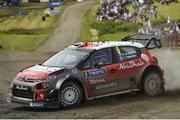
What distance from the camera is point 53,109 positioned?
1208cm

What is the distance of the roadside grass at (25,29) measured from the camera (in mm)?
34000

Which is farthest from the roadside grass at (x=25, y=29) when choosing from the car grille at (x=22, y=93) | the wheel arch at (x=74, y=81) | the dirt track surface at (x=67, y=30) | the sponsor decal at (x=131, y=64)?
the wheel arch at (x=74, y=81)

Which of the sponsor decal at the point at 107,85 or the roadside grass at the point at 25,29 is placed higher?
the roadside grass at the point at 25,29

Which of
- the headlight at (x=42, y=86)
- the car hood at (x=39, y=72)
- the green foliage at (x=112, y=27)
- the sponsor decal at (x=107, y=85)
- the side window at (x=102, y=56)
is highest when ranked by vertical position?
the green foliage at (x=112, y=27)

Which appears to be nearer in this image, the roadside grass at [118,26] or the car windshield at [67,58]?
the car windshield at [67,58]

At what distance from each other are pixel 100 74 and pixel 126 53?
110 cm

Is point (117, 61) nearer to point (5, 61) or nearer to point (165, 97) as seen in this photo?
point (165, 97)

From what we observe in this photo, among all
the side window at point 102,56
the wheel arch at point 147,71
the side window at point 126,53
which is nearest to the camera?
the side window at point 102,56

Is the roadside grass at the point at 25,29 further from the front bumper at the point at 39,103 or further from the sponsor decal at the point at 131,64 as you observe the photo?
the front bumper at the point at 39,103

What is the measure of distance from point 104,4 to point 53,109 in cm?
3021

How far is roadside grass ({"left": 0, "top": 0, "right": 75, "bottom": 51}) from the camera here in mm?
34000

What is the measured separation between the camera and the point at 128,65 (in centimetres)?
1301

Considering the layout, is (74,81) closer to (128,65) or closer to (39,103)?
(39,103)

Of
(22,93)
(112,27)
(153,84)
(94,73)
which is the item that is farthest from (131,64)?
(112,27)
